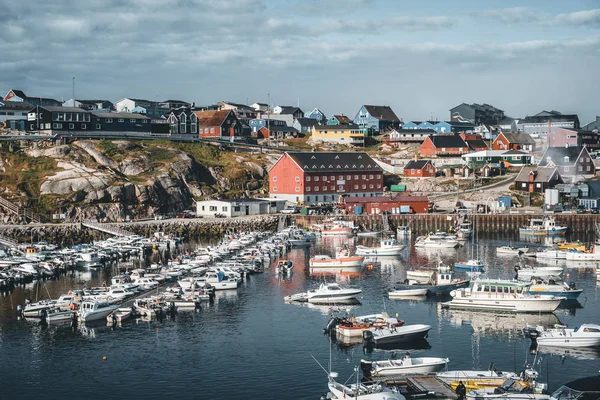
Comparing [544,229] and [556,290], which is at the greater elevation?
[544,229]

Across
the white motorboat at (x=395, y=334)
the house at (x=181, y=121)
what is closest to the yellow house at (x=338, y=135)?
the house at (x=181, y=121)

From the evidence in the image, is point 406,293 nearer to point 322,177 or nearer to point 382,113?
point 322,177

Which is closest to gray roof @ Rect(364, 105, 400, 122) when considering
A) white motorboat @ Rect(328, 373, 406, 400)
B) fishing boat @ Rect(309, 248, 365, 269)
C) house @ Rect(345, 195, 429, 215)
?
house @ Rect(345, 195, 429, 215)

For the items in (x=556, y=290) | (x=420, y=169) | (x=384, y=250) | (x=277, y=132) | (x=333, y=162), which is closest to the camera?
(x=556, y=290)

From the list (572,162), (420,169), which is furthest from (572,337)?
(572,162)

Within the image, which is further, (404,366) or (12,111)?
(12,111)

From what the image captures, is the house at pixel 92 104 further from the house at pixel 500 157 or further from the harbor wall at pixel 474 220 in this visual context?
the house at pixel 500 157

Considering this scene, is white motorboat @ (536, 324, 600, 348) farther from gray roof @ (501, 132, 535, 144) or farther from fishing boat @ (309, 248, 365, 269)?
gray roof @ (501, 132, 535, 144)

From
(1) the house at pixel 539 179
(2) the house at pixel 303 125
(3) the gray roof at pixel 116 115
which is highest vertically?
(2) the house at pixel 303 125
